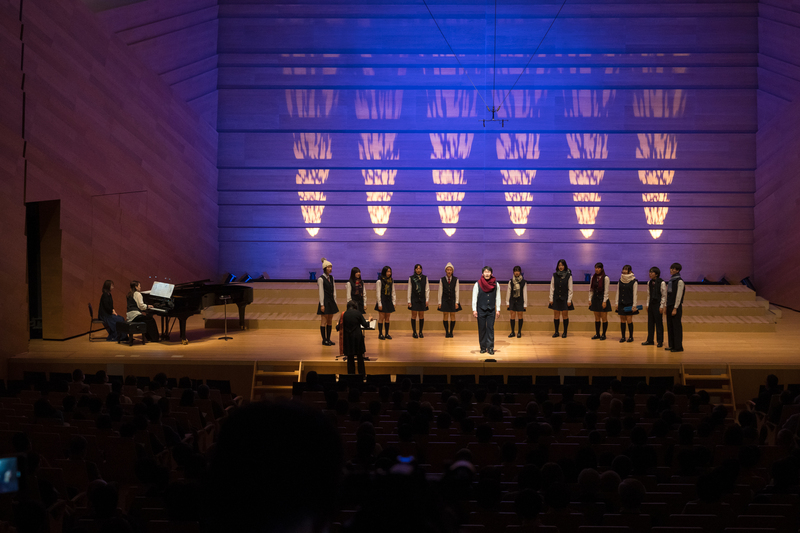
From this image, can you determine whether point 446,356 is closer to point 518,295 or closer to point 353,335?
point 353,335

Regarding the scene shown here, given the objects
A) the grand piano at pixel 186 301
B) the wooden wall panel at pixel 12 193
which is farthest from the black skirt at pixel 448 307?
the wooden wall panel at pixel 12 193

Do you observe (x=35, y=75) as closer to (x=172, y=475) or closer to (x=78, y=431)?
(x=78, y=431)

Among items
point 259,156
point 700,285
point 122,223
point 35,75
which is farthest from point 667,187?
point 35,75

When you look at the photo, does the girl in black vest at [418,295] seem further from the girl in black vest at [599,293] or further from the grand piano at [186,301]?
the grand piano at [186,301]

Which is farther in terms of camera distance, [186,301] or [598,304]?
[598,304]

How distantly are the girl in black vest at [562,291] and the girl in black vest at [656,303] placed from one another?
54.2 inches

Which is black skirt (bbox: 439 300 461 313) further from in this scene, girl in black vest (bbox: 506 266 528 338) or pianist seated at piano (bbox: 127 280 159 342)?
pianist seated at piano (bbox: 127 280 159 342)

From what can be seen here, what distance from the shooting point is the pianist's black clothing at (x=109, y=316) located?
1088cm

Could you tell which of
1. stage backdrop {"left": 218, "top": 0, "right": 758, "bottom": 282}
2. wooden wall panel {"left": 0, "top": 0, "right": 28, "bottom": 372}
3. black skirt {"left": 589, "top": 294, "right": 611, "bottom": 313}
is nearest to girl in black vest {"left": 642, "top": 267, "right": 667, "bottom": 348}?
black skirt {"left": 589, "top": 294, "right": 611, "bottom": 313}

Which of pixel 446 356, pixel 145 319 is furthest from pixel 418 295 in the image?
pixel 145 319

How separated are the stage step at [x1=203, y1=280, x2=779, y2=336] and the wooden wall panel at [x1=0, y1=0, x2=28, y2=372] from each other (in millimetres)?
3591

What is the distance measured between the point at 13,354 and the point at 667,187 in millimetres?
13607

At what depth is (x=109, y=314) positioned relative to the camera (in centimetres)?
1102

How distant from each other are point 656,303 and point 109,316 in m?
9.01
